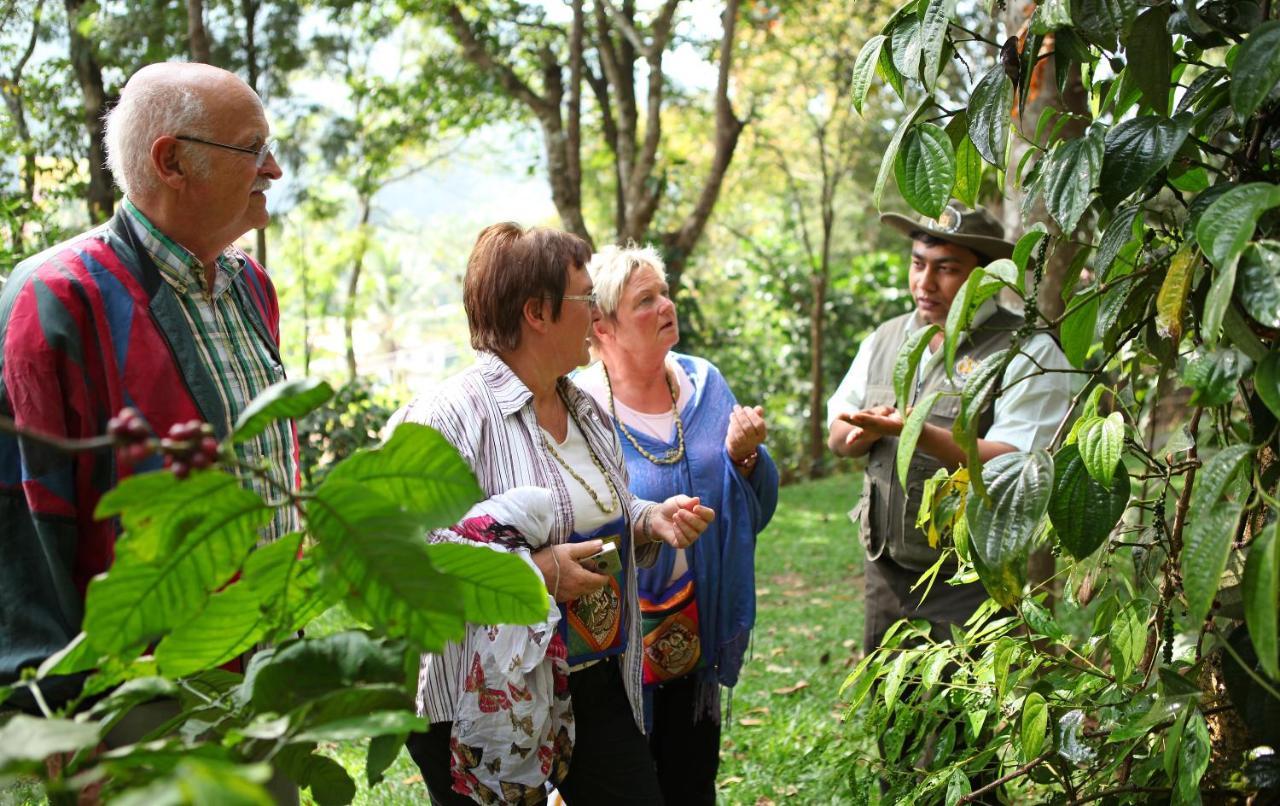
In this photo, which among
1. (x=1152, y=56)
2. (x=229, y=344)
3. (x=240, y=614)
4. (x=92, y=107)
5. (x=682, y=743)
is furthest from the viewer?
(x=92, y=107)

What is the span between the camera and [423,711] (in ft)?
7.81

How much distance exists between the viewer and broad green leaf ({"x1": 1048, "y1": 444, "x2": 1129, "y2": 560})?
1.52 meters

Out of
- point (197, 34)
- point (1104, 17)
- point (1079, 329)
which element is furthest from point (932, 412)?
point (197, 34)

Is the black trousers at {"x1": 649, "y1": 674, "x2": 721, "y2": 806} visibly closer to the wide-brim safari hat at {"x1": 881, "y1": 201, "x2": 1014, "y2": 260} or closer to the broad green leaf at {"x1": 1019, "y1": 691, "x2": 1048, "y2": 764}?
the wide-brim safari hat at {"x1": 881, "y1": 201, "x2": 1014, "y2": 260}

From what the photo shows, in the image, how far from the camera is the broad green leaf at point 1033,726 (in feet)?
5.70

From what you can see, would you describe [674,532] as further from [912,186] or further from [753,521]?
[912,186]

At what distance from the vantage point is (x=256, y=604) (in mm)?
1124

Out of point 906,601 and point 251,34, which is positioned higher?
point 251,34

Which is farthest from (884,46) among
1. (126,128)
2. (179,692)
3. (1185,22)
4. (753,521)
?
(753,521)

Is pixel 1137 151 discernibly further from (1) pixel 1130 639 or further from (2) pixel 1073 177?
(1) pixel 1130 639

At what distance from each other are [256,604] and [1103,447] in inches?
39.7

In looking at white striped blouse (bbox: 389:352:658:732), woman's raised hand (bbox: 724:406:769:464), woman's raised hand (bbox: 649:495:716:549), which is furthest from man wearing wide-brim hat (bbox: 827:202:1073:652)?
white striped blouse (bbox: 389:352:658:732)

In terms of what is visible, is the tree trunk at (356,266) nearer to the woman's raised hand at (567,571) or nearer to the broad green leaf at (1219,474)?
the woman's raised hand at (567,571)

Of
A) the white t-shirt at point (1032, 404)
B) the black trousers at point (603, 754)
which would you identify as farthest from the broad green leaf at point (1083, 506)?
the white t-shirt at point (1032, 404)
